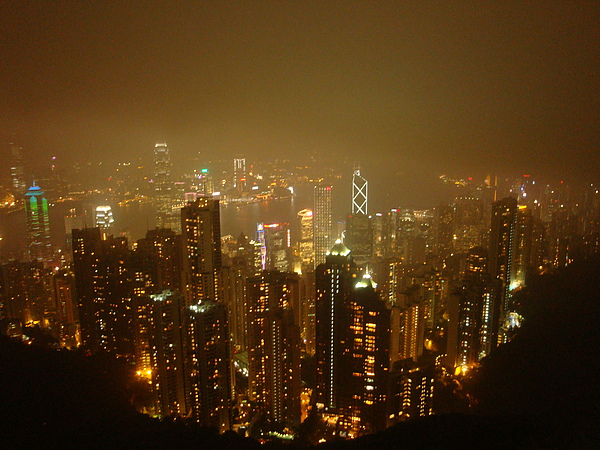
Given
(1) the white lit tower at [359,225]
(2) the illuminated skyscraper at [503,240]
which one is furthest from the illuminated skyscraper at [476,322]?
(1) the white lit tower at [359,225]

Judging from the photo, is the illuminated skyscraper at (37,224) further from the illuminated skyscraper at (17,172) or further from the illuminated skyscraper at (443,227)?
the illuminated skyscraper at (443,227)

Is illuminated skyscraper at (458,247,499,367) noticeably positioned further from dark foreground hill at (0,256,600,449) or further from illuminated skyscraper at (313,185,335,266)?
illuminated skyscraper at (313,185,335,266)

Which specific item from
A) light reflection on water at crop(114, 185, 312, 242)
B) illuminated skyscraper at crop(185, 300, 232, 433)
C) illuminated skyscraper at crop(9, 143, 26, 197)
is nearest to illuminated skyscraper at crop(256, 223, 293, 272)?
light reflection on water at crop(114, 185, 312, 242)

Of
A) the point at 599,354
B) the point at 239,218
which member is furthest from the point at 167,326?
the point at 599,354

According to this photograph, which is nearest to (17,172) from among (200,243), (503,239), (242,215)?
(200,243)

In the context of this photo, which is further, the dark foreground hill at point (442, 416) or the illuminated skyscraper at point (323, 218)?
the illuminated skyscraper at point (323, 218)

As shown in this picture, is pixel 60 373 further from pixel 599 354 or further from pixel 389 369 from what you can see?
pixel 599 354

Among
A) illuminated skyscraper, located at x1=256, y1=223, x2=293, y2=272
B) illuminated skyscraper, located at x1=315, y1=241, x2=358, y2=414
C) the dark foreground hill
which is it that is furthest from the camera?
illuminated skyscraper, located at x1=256, y1=223, x2=293, y2=272
